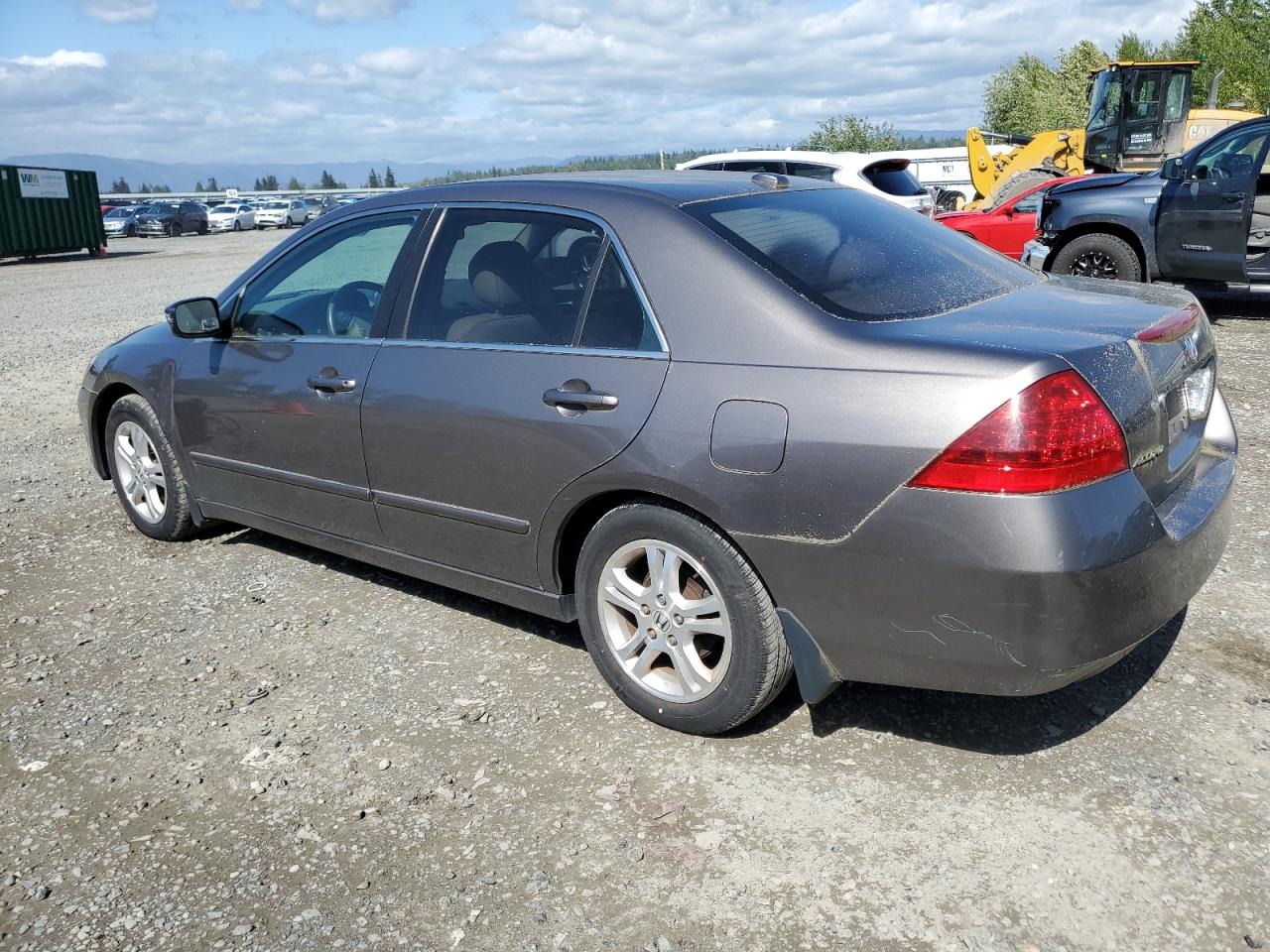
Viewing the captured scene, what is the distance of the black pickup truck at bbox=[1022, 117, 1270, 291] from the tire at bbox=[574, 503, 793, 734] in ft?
25.4

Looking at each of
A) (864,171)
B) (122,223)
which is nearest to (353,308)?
(864,171)

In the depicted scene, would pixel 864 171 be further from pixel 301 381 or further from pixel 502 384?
pixel 502 384

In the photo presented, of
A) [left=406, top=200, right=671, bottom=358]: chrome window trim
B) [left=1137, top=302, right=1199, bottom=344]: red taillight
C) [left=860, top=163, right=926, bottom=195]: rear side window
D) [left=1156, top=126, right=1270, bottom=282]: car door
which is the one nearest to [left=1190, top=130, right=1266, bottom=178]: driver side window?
[left=1156, top=126, right=1270, bottom=282]: car door

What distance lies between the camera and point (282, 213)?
51531 mm

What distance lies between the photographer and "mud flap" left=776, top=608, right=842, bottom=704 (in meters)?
2.87

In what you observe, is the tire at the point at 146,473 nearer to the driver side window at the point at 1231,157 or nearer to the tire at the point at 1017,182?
the driver side window at the point at 1231,157

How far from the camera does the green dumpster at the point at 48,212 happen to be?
30.1 meters

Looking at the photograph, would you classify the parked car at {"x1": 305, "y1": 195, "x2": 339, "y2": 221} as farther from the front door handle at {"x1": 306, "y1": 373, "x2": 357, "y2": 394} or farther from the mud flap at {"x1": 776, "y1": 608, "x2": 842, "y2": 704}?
the mud flap at {"x1": 776, "y1": 608, "x2": 842, "y2": 704}

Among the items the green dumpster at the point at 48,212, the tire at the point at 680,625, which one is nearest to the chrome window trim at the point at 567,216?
the tire at the point at 680,625

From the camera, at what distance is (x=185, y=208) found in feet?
155

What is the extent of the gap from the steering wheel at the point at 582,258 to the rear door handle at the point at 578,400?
0.36m

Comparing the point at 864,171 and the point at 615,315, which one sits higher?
the point at 864,171

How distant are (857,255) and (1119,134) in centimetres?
1954

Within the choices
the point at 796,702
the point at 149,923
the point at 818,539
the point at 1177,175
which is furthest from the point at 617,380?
the point at 1177,175
